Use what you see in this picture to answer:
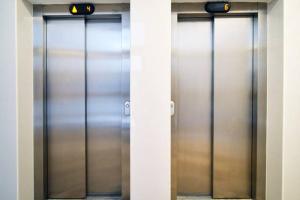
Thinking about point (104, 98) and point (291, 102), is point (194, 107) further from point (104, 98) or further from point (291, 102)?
point (104, 98)

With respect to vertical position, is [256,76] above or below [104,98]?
above

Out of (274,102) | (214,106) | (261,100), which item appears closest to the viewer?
(274,102)

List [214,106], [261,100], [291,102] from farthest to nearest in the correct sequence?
[214,106] < [261,100] < [291,102]

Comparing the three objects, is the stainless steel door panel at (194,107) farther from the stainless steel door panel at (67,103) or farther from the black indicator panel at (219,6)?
the stainless steel door panel at (67,103)

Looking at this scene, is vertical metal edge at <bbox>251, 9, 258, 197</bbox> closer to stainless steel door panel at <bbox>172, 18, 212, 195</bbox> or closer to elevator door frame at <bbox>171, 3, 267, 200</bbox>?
elevator door frame at <bbox>171, 3, 267, 200</bbox>

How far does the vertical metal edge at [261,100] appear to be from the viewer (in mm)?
2303

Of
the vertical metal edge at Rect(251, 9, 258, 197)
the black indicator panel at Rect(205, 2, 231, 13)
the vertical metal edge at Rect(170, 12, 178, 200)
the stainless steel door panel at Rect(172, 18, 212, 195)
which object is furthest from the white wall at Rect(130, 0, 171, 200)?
the vertical metal edge at Rect(251, 9, 258, 197)

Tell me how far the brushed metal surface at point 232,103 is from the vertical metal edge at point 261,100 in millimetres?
99

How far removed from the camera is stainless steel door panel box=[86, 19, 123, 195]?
246 centimetres

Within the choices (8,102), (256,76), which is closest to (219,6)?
(256,76)

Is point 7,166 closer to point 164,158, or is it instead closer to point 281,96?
point 164,158

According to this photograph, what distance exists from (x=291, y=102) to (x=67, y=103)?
2398 millimetres

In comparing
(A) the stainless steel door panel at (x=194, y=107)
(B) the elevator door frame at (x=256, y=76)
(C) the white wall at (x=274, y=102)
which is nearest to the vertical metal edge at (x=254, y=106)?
(B) the elevator door frame at (x=256, y=76)

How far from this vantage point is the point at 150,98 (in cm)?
208
